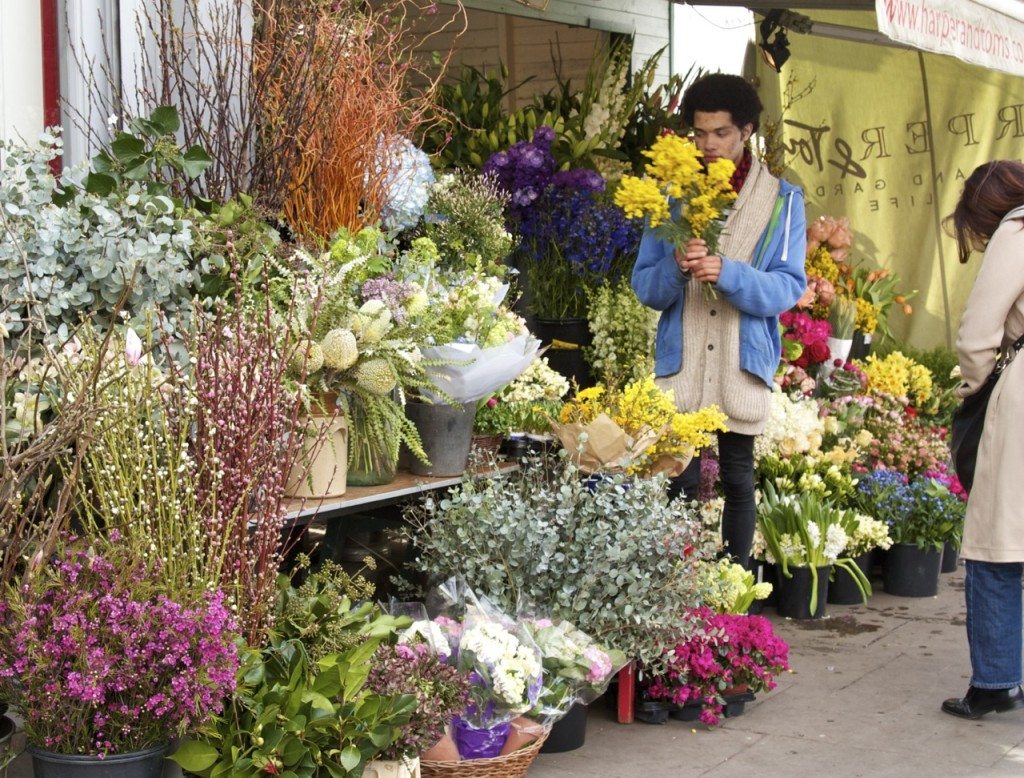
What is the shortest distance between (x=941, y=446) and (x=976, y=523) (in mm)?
2394

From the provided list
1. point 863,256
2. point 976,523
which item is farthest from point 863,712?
point 863,256

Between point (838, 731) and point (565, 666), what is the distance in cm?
117

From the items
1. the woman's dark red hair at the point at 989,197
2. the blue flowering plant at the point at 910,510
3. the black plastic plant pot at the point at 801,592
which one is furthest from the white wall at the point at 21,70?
the blue flowering plant at the point at 910,510

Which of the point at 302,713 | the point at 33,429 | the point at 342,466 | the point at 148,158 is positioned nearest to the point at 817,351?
the point at 342,466

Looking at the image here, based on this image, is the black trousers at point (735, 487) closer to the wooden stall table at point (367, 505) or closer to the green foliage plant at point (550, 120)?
the wooden stall table at point (367, 505)

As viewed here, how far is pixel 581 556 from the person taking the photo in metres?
4.16

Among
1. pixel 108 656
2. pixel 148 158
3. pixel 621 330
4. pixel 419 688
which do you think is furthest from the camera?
pixel 621 330

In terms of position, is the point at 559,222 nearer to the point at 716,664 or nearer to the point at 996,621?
the point at 716,664

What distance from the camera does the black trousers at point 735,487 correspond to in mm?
5027

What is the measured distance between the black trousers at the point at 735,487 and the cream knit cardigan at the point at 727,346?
0.10m

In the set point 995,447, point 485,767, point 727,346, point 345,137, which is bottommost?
point 485,767

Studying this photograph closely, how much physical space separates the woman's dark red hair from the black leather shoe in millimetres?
1519

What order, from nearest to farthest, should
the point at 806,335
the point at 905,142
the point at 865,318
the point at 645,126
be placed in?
1. the point at 645,126
2. the point at 806,335
3. the point at 865,318
4. the point at 905,142

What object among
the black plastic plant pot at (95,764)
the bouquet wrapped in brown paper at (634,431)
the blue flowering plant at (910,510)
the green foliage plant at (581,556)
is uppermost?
the bouquet wrapped in brown paper at (634,431)
